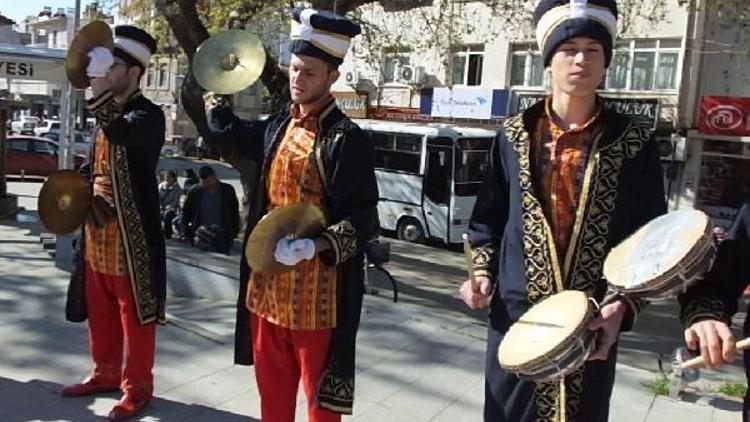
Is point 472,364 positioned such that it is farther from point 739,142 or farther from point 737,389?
point 739,142

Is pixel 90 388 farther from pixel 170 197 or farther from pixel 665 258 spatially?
pixel 170 197

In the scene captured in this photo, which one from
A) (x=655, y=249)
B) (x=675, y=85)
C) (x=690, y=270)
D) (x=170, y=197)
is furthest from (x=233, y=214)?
(x=675, y=85)

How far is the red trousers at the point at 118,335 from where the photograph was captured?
357 centimetres

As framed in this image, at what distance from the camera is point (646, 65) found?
19.3m

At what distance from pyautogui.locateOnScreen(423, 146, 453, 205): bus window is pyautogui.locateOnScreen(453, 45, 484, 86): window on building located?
308 inches

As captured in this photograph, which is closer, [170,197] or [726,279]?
[726,279]

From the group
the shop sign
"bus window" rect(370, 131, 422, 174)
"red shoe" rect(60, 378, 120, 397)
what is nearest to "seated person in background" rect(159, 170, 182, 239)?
"bus window" rect(370, 131, 422, 174)

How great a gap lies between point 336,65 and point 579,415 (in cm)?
148

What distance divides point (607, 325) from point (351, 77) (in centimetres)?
2366

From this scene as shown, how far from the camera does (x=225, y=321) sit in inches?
218

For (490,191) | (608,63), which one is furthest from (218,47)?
(608,63)

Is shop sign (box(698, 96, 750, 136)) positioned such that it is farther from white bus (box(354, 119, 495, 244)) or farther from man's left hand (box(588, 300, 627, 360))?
man's left hand (box(588, 300, 627, 360))

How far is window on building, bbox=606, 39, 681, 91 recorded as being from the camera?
18.7 meters

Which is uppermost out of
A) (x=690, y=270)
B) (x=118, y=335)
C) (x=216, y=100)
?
(x=216, y=100)
